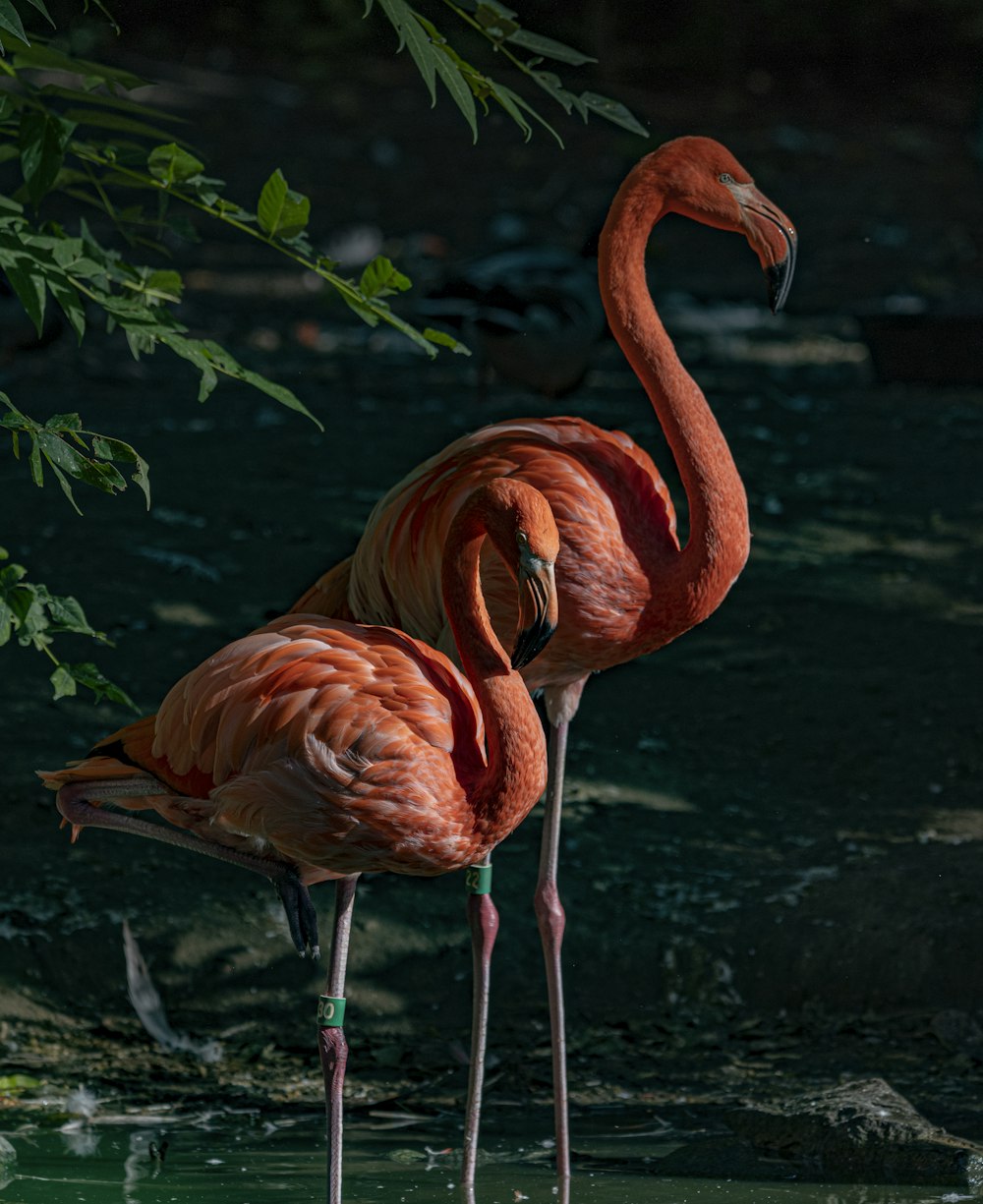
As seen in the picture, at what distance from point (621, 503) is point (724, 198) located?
614 mm

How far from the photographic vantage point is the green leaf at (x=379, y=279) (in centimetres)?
264

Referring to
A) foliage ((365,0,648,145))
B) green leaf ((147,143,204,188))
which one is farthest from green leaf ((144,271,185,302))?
foliage ((365,0,648,145))

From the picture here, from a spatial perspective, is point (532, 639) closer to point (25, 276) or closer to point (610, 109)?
point (610, 109)

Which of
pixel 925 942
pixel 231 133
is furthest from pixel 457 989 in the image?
pixel 231 133

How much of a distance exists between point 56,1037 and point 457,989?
883 millimetres

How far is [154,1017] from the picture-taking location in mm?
3951

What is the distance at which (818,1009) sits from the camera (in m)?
4.01

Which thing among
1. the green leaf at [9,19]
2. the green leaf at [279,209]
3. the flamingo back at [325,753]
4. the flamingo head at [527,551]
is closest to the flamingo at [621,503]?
the flamingo back at [325,753]

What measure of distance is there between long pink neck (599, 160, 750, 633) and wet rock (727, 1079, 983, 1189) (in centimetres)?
96

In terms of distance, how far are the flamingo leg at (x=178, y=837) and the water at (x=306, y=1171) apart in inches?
20.2

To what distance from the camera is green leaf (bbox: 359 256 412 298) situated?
2643 mm

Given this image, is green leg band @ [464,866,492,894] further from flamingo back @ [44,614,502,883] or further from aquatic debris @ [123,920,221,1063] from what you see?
aquatic debris @ [123,920,221,1063]

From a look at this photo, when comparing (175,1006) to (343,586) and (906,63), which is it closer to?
(343,586)

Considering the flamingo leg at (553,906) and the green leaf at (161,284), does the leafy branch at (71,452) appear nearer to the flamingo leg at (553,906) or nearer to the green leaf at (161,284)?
the green leaf at (161,284)
